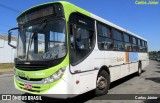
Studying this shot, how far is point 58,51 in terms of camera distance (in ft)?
21.3

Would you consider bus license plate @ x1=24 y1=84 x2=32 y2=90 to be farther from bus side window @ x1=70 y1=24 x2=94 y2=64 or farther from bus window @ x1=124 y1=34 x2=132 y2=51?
bus window @ x1=124 y1=34 x2=132 y2=51

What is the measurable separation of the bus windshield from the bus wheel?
2523mm

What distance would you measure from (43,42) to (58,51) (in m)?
0.69

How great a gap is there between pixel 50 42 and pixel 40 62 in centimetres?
67

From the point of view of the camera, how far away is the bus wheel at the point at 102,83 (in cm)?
849

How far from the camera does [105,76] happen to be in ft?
29.6

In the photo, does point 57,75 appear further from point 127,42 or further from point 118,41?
point 127,42

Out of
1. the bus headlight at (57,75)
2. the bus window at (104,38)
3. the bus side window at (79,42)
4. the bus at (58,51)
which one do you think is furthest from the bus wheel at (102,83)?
the bus headlight at (57,75)

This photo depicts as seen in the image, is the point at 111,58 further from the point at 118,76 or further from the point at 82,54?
the point at 82,54

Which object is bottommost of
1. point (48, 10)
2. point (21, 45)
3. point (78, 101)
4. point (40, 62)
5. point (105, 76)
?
point (78, 101)

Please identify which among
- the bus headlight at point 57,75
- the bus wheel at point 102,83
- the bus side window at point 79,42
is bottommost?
the bus wheel at point 102,83

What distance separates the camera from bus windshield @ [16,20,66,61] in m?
6.56

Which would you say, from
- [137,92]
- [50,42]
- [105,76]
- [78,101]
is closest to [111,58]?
[105,76]

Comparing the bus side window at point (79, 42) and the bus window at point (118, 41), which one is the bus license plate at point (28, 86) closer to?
the bus side window at point (79, 42)
